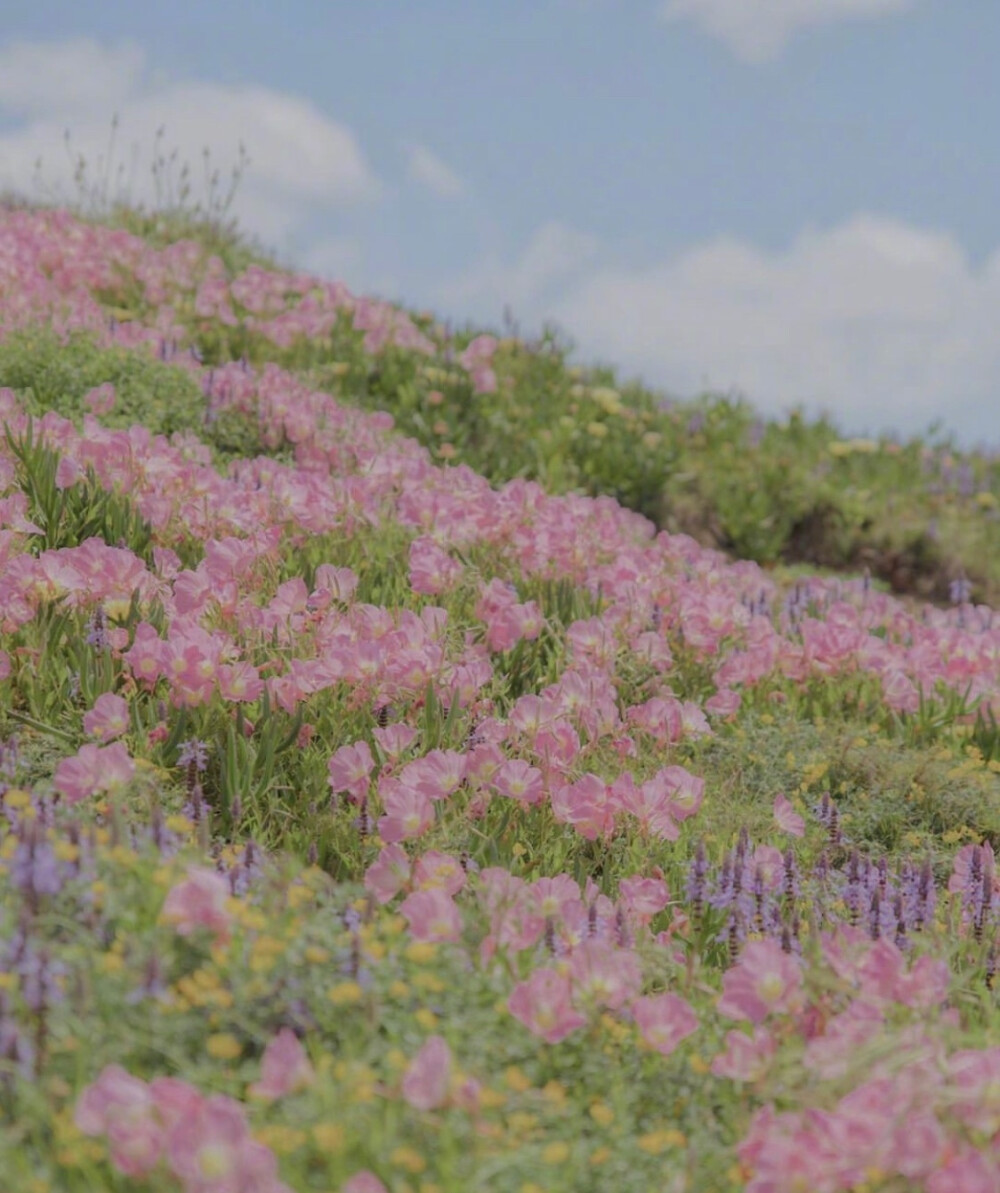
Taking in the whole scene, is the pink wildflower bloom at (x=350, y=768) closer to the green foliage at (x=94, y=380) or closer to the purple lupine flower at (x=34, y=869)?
the purple lupine flower at (x=34, y=869)

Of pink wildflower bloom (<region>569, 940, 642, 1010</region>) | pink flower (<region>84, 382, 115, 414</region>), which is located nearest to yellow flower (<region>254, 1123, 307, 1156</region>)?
pink wildflower bloom (<region>569, 940, 642, 1010</region>)

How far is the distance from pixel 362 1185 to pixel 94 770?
1480mm

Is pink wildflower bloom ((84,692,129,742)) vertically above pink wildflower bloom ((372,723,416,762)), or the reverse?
pink wildflower bloom ((372,723,416,762))

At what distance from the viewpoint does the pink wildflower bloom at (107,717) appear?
345 centimetres

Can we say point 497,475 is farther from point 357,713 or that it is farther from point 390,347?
point 357,713

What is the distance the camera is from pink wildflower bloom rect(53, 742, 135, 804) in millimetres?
3084

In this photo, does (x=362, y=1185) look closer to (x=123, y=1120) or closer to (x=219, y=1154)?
(x=219, y=1154)

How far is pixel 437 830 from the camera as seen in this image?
3.63 m

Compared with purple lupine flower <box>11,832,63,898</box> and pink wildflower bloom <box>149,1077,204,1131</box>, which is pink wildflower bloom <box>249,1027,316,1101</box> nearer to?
pink wildflower bloom <box>149,1077,204,1131</box>

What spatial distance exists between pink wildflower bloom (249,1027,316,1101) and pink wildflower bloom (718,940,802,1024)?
32.7 inches

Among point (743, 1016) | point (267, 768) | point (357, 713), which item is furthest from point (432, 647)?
point (743, 1016)

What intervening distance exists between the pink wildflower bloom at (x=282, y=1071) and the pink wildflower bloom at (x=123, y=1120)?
0.17m

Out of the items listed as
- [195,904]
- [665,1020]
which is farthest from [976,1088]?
[195,904]

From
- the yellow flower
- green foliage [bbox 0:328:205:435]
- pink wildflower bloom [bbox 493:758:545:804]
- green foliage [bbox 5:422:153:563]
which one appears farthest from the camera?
green foliage [bbox 0:328:205:435]
